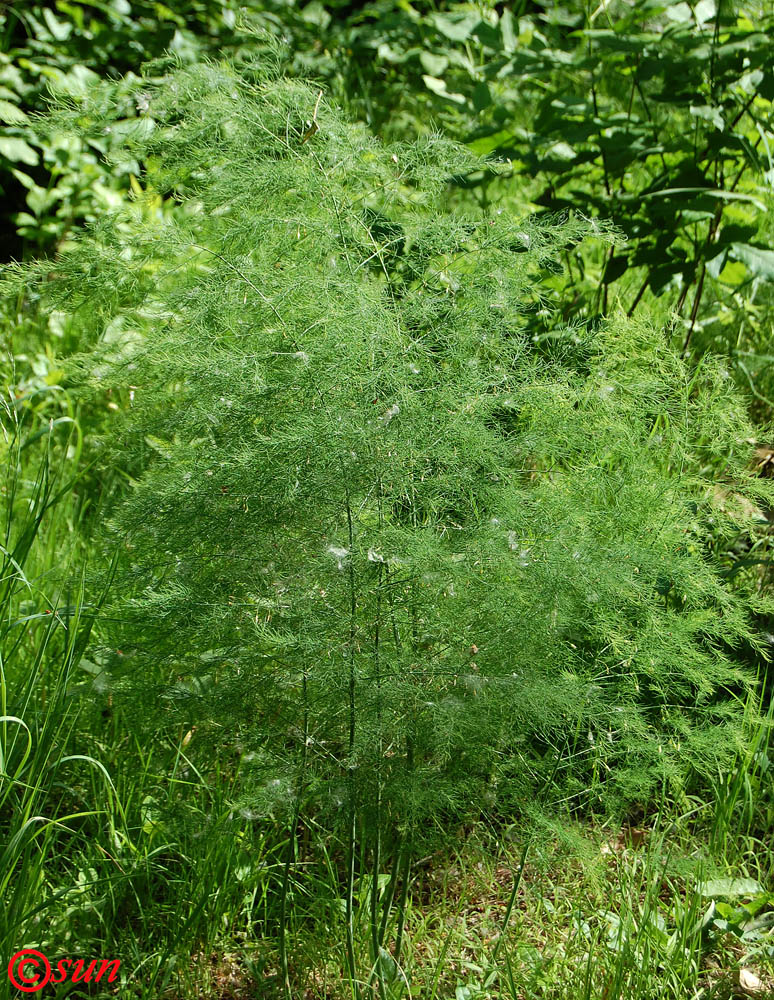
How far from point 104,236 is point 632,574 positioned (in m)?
1.12

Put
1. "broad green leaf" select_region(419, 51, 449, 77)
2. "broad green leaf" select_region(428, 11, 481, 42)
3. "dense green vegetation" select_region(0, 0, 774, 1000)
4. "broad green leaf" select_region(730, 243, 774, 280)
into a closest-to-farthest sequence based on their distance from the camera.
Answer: "dense green vegetation" select_region(0, 0, 774, 1000), "broad green leaf" select_region(730, 243, 774, 280), "broad green leaf" select_region(428, 11, 481, 42), "broad green leaf" select_region(419, 51, 449, 77)

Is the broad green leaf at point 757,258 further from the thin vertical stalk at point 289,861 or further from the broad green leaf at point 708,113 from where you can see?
the thin vertical stalk at point 289,861

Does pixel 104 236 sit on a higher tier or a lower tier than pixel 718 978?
higher

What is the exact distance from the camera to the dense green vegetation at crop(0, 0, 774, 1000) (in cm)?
154

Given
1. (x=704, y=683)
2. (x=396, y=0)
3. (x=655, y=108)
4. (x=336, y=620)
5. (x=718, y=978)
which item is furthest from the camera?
A: (x=396, y=0)

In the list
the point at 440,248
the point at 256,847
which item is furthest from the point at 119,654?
the point at 440,248

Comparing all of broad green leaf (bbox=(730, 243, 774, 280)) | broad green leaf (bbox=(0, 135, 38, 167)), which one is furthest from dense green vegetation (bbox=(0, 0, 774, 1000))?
broad green leaf (bbox=(0, 135, 38, 167))

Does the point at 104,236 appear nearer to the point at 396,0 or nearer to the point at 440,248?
the point at 440,248

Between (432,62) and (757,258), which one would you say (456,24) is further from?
(757,258)

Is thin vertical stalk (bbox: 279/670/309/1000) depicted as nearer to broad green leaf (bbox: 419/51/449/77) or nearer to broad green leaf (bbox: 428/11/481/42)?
broad green leaf (bbox: 428/11/481/42)

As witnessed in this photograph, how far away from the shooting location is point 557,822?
65.5 inches

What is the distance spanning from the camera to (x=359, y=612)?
1538mm

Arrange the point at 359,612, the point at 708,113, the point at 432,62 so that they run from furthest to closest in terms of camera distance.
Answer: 1. the point at 432,62
2. the point at 708,113
3. the point at 359,612

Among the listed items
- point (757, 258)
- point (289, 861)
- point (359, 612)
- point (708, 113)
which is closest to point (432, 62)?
point (708, 113)
